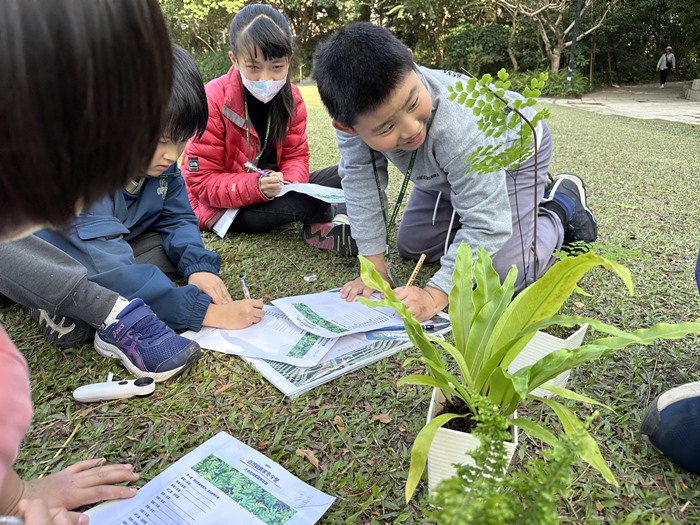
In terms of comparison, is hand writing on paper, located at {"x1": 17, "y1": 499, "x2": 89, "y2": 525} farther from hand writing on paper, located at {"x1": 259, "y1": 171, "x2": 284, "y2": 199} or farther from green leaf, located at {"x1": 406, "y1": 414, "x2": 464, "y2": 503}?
hand writing on paper, located at {"x1": 259, "y1": 171, "x2": 284, "y2": 199}

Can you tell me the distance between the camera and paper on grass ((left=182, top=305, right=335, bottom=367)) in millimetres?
1377

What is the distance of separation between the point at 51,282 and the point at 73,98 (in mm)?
1008

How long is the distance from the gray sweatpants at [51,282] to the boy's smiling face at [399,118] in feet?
2.89

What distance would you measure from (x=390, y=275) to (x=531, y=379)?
3.47ft

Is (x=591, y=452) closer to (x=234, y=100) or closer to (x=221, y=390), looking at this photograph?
(x=221, y=390)

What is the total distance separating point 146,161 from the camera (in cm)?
62

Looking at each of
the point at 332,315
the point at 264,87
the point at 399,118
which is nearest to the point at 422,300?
the point at 332,315

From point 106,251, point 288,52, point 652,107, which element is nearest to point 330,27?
point 652,107

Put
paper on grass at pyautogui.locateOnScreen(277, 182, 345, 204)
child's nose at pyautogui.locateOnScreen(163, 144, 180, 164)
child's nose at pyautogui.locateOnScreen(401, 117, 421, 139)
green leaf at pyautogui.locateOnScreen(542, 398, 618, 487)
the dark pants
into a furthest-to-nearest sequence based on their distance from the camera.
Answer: the dark pants → paper on grass at pyautogui.locateOnScreen(277, 182, 345, 204) → child's nose at pyautogui.locateOnScreen(163, 144, 180, 164) → child's nose at pyautogui.locateOnScreen(401, 117, 421, 139) → green leaf at pyautogui.locateOnScreen(542, 398, 618, 487)

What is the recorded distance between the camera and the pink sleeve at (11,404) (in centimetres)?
60

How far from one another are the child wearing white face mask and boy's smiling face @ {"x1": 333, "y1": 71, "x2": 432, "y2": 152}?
2.37 ft

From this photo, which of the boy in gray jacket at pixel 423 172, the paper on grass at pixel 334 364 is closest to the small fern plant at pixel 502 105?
the boy in gray jacket at pixel 423 172

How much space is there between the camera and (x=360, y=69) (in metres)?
1.35

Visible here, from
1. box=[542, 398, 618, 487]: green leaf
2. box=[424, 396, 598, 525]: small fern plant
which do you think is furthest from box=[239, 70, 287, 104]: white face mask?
box=[424, 396, 598, 525]: small fern plant
